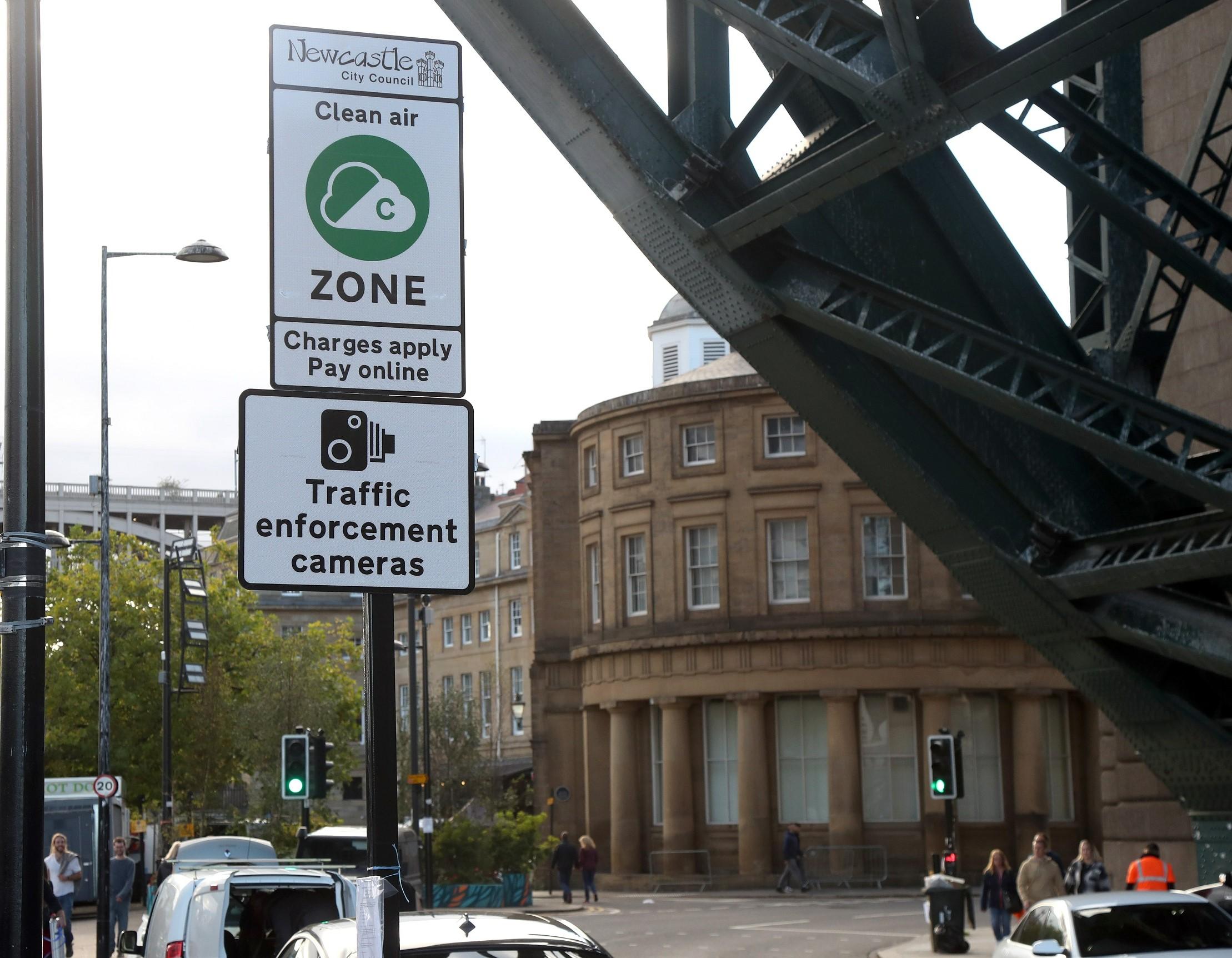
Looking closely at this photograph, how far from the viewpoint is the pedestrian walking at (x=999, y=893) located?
28.7 metres

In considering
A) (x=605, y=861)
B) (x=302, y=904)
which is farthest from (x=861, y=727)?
(x=302, y=904)

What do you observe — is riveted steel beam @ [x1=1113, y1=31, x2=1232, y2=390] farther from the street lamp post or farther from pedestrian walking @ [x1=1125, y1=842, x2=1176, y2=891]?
the street lamp post

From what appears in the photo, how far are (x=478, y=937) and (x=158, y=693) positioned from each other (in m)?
57.1

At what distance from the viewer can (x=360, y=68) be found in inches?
228

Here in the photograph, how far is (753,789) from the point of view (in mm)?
50312

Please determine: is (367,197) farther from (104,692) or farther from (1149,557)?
(104,692)

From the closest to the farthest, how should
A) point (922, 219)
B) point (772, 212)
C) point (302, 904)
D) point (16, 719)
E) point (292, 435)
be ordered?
point (292, 435) < point (16, 719) < point (772, 212) < point (922, 219) < point (302, 904)

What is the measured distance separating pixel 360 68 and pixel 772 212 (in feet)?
19.8

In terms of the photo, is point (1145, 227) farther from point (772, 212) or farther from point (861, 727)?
point (861, 727)

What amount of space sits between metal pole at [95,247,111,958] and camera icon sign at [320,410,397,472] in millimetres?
21475

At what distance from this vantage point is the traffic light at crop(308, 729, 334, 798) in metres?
26.9

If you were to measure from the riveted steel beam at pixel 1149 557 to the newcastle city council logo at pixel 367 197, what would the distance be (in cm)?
762

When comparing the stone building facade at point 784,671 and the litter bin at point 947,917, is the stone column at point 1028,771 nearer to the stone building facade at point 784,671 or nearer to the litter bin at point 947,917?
the stone building facade at point 784,671

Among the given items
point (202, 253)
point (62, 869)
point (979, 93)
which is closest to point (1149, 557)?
point (979, 93)
